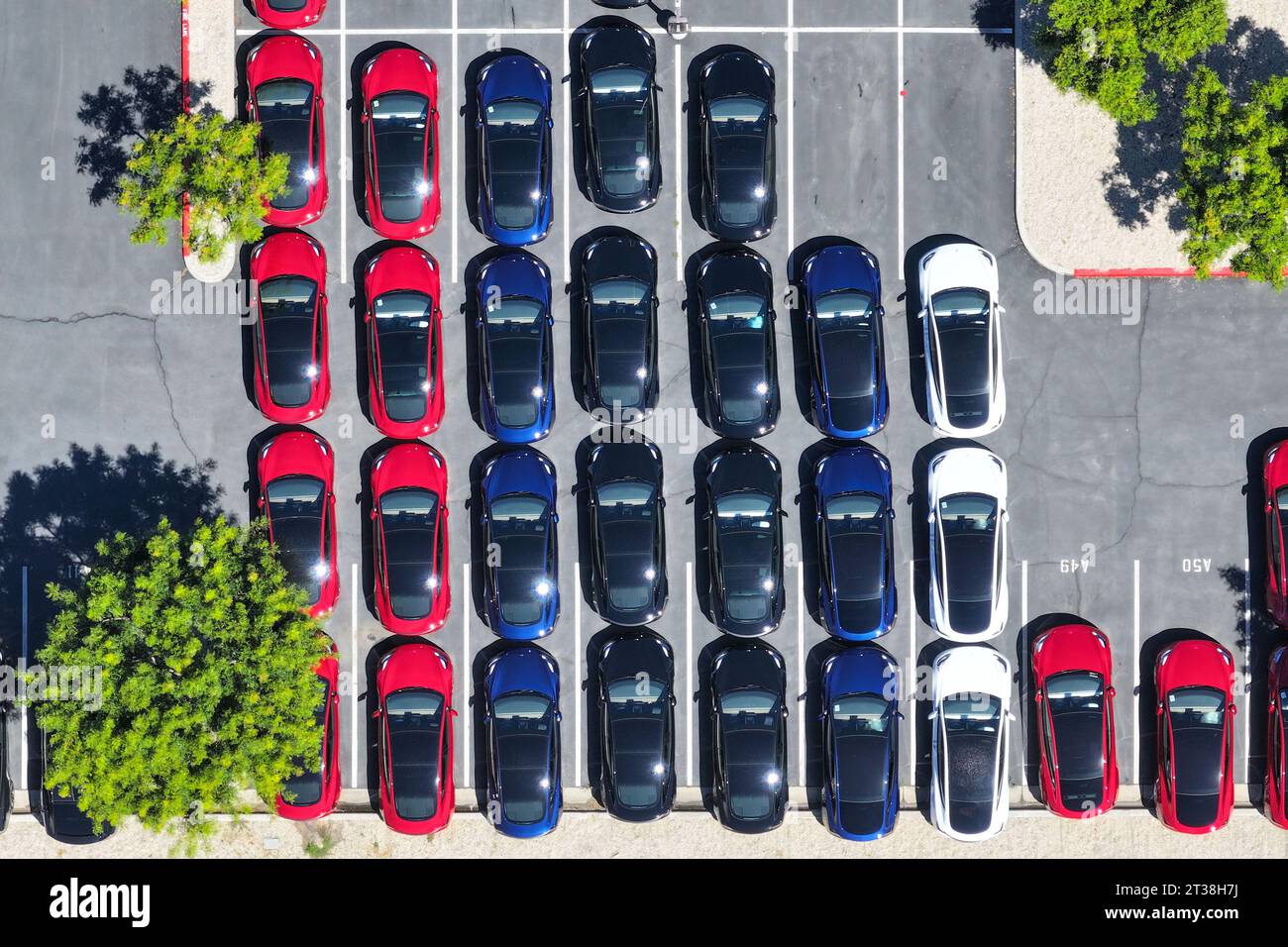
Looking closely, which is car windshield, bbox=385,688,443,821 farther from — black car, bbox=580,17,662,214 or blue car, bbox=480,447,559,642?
black car, bbox=580,17,662,214

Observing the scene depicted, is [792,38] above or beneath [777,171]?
above

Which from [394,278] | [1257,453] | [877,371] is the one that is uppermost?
[394,278]

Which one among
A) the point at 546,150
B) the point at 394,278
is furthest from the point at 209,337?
the point at 546,150

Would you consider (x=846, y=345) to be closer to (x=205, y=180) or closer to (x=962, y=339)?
(x=962, y=339)

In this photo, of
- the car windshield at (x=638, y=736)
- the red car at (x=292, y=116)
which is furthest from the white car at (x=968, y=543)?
the red car at (x=292, y=116)

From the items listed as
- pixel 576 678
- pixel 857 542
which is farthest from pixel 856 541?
pixel 576 678

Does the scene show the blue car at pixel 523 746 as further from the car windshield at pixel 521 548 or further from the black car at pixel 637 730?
the car windshield at pixel 521 548

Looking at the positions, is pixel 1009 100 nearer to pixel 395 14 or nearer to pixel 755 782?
pixel 395 14
